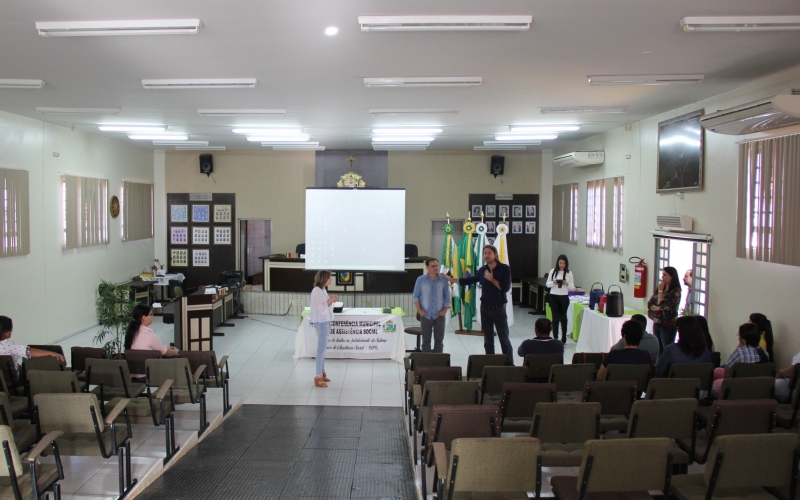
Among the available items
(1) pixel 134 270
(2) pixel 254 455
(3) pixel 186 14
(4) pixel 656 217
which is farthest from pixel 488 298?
(1) pixel 134 270

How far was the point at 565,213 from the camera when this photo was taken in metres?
14.1

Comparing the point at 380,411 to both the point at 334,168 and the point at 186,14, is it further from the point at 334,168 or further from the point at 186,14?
the point at 334,168

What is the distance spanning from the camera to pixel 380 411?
6.95 metres

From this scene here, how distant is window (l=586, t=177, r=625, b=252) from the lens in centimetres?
1073

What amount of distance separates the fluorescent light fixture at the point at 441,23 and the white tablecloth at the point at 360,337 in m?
5.40

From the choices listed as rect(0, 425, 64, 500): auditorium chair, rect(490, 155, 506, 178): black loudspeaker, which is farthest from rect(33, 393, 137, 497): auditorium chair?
rect(490, 155, 506, 178): black loudspeaker

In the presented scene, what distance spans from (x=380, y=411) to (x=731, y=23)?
495cm

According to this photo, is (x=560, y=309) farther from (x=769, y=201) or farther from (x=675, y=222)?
(x=769, y=201)

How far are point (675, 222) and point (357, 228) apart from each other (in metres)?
6.00

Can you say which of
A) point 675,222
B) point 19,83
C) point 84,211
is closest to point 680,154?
point 675,222

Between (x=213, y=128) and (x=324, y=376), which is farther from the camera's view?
(x=213, y=128)

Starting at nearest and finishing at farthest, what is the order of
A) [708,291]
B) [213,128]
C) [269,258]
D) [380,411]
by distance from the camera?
[380,411] < [708,291] < [213,128] < [269,258]

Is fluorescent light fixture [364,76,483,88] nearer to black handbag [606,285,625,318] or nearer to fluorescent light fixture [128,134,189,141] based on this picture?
black handbag [606,285,625,318]

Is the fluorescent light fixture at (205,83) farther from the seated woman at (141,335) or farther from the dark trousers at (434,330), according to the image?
the dark trousers at (434,330)
